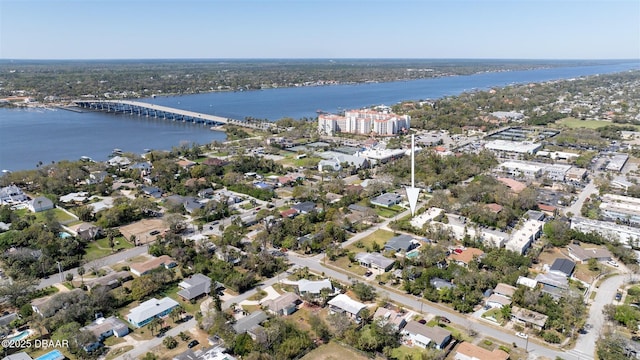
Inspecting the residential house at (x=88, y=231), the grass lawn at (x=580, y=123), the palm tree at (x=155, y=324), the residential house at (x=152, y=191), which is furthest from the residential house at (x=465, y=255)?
the grass lawn at (x=580, y=123)

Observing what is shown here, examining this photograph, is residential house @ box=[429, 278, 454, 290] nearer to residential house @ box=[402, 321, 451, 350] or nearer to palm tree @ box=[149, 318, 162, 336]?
residential house @ box=[402, 321, 451, 350]

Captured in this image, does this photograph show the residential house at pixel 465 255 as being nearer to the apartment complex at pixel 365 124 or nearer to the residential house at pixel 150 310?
the residential house at pixel 150 310

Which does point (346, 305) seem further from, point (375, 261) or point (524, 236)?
point (524, 236)

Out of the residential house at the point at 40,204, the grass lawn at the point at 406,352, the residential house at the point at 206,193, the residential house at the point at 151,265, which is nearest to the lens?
the grass lawn at the point at 406,352

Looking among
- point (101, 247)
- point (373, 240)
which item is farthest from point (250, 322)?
point (101, 247)

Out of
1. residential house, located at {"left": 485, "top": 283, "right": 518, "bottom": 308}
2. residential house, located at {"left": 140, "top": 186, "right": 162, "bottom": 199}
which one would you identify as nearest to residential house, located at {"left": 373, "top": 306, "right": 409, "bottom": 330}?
residential house, located at {"left": 485, "top": 283, "right": 518, "bottom": 308}

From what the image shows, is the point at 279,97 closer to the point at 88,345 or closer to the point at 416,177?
the point at 416,177
